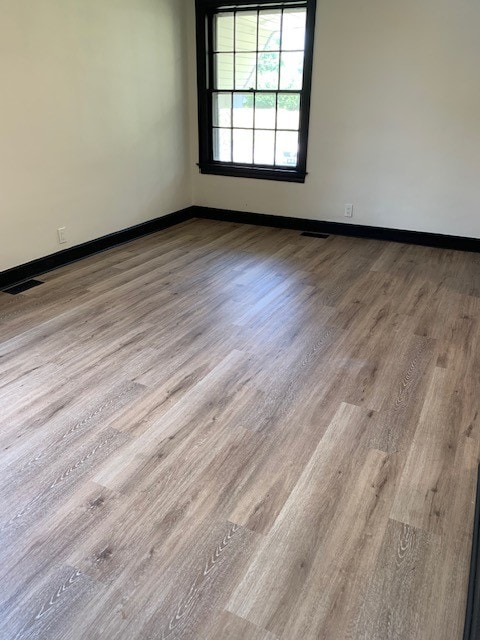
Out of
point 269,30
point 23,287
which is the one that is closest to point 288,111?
point 269,30

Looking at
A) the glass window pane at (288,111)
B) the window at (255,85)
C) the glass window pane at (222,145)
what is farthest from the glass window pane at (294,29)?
the glass window pane at (222,145)

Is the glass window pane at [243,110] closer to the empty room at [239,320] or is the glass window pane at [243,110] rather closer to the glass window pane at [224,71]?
the empty room at [239,320]

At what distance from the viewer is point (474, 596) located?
52.9 inches

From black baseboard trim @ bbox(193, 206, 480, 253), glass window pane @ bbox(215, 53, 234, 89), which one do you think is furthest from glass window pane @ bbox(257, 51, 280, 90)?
black baseboard trim @ bbox(193, 206, 480, 253)

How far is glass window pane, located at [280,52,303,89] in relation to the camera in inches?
185

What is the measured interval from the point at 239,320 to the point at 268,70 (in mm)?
3081

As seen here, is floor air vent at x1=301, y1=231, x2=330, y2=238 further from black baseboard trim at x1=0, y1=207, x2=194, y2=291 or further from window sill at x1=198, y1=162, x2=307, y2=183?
black baseboard trim at x1=0, y1=207, x2=194, y2=291

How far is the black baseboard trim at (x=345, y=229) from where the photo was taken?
462 centimetres

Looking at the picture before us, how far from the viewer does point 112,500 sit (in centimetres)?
176

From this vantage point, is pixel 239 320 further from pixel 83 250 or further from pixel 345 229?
pixel 345 229

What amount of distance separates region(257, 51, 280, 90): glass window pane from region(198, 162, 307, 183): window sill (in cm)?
83

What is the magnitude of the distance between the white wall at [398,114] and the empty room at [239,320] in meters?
0.02

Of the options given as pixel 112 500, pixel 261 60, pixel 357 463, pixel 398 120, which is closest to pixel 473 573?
pixel 357 463

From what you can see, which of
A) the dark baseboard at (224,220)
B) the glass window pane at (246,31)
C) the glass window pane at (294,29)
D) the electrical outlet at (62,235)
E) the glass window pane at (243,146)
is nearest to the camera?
the dark baseboard at (224,220)
